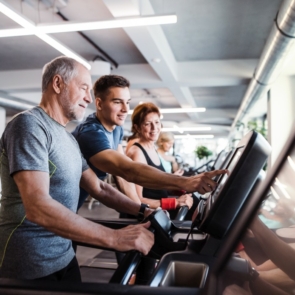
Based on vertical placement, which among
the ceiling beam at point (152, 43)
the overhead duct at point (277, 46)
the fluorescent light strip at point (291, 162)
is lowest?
the fluorescent light strip at point (291, 162)

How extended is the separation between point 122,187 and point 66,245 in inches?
34.7

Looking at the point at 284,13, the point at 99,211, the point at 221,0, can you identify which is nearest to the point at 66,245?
the point at 284,13

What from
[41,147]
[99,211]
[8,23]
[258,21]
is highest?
[258,21]

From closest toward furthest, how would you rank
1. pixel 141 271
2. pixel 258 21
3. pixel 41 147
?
pixel 41 147 < pixel 141 271 < pixel 258 21

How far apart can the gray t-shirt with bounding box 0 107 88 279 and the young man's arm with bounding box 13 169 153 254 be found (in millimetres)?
47

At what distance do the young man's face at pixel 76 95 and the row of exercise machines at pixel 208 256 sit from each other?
56 centimetres

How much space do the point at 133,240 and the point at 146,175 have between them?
60 cm

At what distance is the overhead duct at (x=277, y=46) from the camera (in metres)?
3.31

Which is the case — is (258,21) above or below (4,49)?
above

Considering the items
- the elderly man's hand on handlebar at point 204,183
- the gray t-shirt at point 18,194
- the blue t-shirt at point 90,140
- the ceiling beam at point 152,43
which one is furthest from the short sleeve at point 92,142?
the ceiling beam at point 152,43

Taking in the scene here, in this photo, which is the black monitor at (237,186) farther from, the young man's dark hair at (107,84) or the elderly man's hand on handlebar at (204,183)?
the young man's dark hair at (107,84)

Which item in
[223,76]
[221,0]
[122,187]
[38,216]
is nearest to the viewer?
[38,216]

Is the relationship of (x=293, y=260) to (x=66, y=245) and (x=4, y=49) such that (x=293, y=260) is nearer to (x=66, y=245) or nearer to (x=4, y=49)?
(x=66, y=245)

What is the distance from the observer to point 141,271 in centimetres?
133
